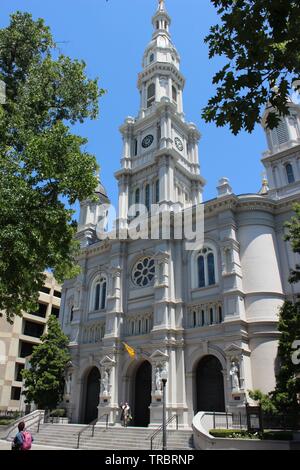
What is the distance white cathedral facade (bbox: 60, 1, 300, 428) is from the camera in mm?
27266

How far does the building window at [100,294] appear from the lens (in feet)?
122

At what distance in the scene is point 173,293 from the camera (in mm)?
31484

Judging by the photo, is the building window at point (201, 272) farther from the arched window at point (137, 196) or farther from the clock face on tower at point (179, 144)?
the clock face on tower at point (179, 144)

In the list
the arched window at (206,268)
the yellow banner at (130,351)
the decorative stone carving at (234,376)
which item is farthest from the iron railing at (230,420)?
the arched window at (206,268)

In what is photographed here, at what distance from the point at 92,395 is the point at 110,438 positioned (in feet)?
34.2

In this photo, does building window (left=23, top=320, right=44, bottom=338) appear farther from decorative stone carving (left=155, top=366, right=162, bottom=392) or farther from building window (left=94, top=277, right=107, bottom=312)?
decorative stone carving (left=155, top=366, right=162, bottom=392)

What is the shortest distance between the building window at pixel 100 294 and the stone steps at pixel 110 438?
1151cm

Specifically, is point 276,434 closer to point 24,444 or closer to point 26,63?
point 24,444

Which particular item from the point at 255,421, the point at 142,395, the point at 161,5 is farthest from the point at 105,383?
the point at 161,5

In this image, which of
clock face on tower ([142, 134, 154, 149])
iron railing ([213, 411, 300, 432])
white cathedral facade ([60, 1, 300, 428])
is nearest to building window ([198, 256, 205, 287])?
white cathedral facade ([60, 1, 300, 428])

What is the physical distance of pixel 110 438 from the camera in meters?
24.3

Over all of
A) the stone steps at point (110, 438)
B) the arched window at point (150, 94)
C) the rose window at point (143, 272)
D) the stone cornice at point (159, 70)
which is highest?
the stone cornice at point (159, 70)

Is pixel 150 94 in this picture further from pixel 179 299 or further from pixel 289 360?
pixel 289 360

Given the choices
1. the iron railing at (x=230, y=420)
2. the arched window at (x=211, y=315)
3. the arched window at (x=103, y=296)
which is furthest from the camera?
the arched window at (x=103, y=296)
